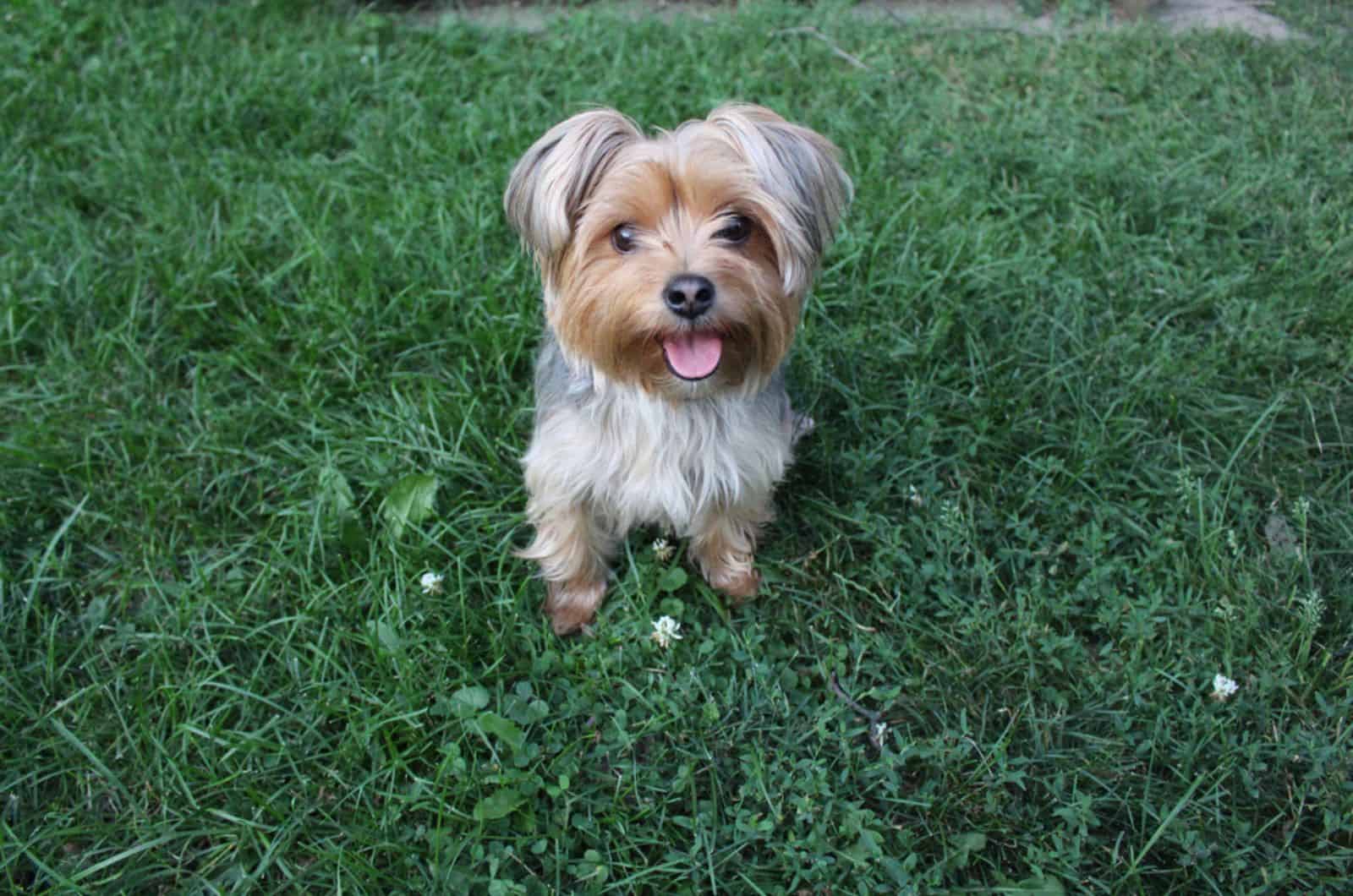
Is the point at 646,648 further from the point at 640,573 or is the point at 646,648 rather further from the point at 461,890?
the point at 461,890

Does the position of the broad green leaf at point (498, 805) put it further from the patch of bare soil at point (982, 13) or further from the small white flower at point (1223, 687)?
the patch of bare soil at point (982, 13)

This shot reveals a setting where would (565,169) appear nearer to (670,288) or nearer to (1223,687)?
(670,288)

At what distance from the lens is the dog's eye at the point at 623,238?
259cm

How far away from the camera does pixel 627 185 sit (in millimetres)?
2496

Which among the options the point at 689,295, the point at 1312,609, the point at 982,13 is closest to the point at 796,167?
the point at 689,295

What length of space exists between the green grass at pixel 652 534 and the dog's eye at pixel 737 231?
1229mm

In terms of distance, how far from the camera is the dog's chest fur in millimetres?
2914

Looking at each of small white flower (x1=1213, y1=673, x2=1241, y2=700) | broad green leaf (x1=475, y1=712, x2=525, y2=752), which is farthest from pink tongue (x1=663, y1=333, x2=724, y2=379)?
small white flower (x1=1213, y1=673, x2=1241, y2=700)

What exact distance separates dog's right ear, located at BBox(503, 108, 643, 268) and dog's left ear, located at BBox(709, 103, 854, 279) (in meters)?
0.28

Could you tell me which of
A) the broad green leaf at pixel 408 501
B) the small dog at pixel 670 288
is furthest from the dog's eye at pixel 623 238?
the broad green leaf at pixel 408 501

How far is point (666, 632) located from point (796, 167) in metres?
1.43

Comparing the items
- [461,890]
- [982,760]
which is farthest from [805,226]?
[461,890]

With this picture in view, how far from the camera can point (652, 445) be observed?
2.92m

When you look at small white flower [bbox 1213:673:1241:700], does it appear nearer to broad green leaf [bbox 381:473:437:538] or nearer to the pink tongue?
the pink tongue
